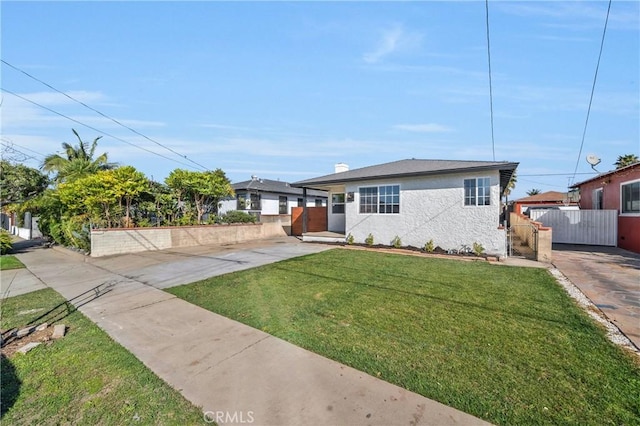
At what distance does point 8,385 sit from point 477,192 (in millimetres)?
12095

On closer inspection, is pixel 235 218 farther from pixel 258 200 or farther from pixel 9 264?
pixel 9 264

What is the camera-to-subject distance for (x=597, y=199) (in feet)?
47.0

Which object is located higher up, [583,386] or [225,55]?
[225,55]

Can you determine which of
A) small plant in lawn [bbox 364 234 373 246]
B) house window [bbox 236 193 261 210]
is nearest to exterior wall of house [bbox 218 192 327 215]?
house window [bbox 236 193 261 210]

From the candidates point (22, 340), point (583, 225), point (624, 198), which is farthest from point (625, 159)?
point (22, 340)

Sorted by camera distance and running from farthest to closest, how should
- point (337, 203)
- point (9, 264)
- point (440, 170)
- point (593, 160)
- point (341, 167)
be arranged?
point (337, 203)
point (341, 167)
point (593, 160)
point (440, 170)
point (9, 264)

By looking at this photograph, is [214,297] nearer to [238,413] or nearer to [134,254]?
[238,413]

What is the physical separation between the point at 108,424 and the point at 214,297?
338 centimetres

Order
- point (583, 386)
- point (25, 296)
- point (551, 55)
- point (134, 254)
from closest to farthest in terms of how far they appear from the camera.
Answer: point (583, 386), point (25, 296), point (551, 55), point (134, 254)

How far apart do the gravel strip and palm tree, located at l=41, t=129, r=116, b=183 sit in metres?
20.6

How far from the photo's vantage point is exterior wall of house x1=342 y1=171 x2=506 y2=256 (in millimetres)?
10281

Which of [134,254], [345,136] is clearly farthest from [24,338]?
[345,136]

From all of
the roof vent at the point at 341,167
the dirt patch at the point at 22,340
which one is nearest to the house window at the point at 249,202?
the roof vent at the point at 341,167

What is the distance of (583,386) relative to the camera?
8.82 ft
